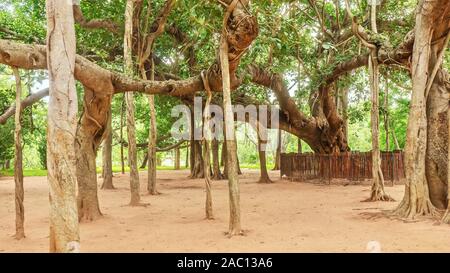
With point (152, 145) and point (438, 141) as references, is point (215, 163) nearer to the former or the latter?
point (152, 145)

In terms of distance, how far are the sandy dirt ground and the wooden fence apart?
3773mm

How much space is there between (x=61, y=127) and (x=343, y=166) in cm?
1377

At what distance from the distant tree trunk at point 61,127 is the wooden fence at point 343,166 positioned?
1349cm

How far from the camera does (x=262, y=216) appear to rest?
362 inches

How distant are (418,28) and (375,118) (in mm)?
3346

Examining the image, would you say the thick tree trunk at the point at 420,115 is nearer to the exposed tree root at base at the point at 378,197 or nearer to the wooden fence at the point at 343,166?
the exposed tree root at base at the point at 378,197

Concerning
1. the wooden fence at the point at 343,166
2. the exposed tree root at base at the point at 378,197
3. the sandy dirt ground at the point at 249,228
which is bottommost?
the sandy dirt ground at the point at 249,228

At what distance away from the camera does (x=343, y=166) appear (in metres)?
16.6

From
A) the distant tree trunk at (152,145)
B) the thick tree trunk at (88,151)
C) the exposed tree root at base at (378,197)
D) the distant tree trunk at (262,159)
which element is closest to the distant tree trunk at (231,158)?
the thick tree trunk at (88,151)

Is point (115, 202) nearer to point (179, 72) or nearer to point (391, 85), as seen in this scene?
point (179, 72)

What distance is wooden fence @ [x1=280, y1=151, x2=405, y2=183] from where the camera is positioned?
51.3 ft

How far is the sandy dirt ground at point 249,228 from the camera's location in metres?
6.13

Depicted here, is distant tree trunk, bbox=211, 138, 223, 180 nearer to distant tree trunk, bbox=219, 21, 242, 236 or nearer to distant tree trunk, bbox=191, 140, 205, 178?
distant tree trunk, bbox=191, 140, 205, 178

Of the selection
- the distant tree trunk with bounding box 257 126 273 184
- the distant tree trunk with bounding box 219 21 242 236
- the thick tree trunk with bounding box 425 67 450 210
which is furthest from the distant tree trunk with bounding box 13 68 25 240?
the distant tree trunk with bounding box 257 126 273 184
